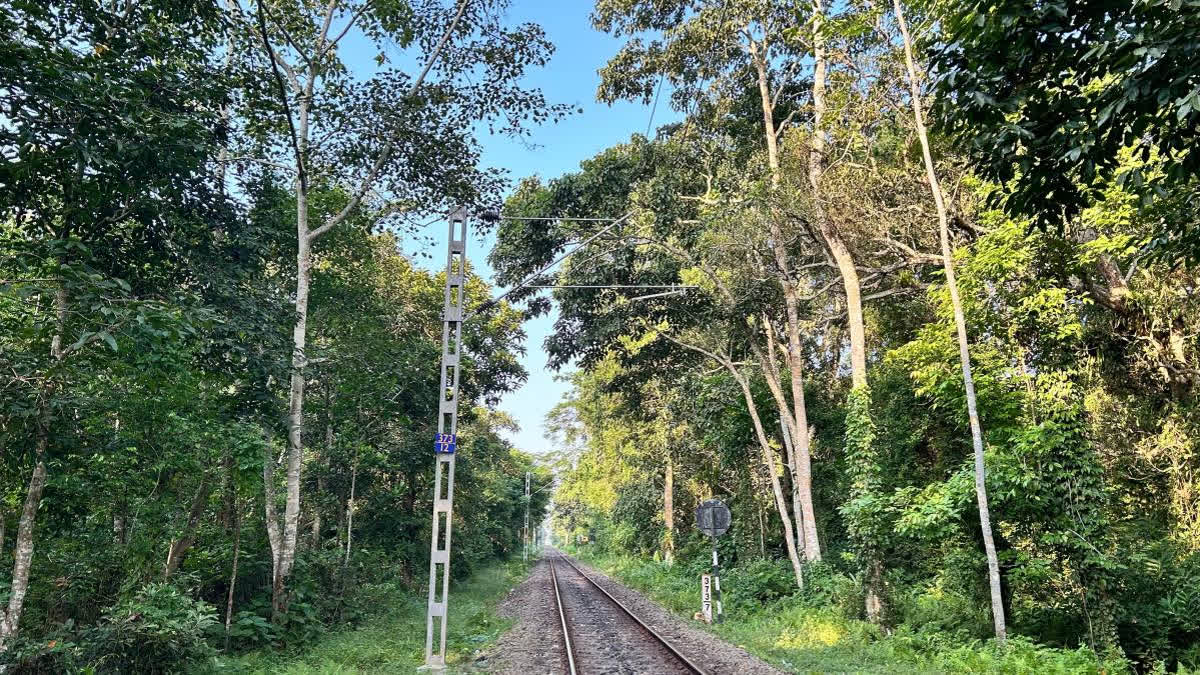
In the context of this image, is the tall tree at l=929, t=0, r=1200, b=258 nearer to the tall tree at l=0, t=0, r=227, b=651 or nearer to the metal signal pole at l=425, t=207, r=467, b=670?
the tall tree at l=0, t=0, r=227, b=651

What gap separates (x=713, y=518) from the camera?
50.0 feet

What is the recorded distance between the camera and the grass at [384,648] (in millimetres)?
9500

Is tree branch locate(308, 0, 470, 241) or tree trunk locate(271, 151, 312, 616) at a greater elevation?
tree branch locate(308, 0, 470, 241)

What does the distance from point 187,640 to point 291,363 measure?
14.6ft

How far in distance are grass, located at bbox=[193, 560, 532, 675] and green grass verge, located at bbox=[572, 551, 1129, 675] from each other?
518 centimetres

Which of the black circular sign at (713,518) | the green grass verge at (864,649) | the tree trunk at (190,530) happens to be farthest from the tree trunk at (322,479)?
the green grass verge at (864,649)

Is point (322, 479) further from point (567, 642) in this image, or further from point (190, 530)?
point (567, 642)

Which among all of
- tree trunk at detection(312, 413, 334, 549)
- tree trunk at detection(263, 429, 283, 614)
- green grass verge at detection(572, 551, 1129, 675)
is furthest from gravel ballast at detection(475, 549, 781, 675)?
→ tree trunk at detection(312, 413, 334, 549)

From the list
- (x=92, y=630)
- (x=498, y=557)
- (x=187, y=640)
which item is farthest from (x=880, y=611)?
(x=498, y=557)

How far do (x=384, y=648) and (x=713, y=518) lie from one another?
7766mm

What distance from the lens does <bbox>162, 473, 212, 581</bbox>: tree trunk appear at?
10.7m

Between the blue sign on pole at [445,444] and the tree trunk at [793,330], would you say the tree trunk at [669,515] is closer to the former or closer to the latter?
the tree trunk at [793,330]

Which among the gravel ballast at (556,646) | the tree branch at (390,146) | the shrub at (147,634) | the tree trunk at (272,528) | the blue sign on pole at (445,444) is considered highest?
the tree branch at (390,146)

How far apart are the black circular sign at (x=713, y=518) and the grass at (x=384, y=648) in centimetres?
529
